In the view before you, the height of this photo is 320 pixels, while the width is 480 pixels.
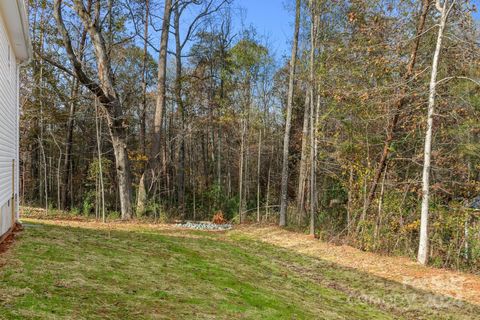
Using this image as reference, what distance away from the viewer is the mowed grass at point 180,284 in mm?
3137

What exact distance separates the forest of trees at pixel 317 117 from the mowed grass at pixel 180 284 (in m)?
2.00

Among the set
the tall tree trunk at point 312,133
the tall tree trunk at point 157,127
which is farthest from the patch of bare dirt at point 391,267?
the tall tree trunk at point 157,127

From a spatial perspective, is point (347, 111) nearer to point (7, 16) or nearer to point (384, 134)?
point (384, 134)

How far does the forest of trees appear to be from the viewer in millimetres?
7633

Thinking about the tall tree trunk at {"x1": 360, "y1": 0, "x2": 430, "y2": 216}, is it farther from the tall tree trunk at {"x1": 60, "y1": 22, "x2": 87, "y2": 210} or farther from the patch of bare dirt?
the tall tree trunk at {"x1": 60, "y1": 22, "x2": 87, "y2": 210}

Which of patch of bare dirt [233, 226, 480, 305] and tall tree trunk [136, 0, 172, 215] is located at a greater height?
tall tree trunk [136, 0, 172, 215]

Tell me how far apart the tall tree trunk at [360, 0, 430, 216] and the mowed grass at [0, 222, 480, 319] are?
268 centimetres

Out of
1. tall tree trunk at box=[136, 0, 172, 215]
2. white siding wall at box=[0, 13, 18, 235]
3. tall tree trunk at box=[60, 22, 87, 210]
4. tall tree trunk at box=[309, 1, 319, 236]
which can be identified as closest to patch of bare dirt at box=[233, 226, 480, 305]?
tall tree trunk at box=[309, 1, 319, 236]

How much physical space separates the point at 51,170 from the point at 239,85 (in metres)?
9.40

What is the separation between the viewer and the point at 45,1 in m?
12.6

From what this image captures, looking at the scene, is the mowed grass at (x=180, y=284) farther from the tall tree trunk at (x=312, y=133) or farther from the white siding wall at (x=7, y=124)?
the tall tree trunk at (x=312, y=133)

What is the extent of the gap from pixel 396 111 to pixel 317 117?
258cm

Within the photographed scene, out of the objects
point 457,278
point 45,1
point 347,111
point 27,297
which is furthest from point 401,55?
point 45,1

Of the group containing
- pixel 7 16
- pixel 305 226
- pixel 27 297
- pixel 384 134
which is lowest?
pixel 305 226
